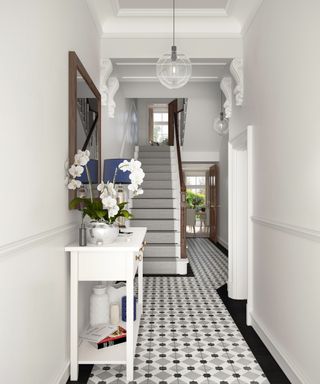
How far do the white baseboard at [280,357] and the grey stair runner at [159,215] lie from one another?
8.07 ft

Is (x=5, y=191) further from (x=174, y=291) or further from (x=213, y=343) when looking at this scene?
(x=174, y=291)

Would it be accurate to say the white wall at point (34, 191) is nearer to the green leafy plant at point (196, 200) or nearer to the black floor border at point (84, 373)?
the black floor border at point (84, 373)

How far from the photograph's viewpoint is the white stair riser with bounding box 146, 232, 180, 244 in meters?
6.12

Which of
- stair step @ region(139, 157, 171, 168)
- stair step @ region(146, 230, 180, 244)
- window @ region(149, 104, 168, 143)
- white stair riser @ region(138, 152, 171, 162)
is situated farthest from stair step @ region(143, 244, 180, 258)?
window @ region(149, 104, 168, 143)

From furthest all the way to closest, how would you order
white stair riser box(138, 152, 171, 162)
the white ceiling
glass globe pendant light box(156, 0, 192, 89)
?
1. white stair riser box(138, 152, 171, 162)
2. the white ceiling
3. glass globe pendant light box(156, 0, 192, 89)

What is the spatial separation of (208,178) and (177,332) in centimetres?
837

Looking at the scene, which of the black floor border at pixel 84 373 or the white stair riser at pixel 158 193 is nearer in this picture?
the black floor border at pixel 84 373

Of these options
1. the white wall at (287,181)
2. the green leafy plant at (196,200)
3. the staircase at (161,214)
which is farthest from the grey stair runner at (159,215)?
the green leafy plant at (196,200)

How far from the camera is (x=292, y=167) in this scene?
2.48 metres

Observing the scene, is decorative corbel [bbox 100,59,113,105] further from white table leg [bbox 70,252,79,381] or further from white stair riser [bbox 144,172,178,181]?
white stair riser [bbox 144,172,178,181]

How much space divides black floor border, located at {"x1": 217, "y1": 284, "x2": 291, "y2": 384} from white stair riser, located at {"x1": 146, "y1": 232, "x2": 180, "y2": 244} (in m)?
1.61

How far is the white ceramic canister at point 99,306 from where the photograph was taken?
9.62ft

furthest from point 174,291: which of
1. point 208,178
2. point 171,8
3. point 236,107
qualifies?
point 208,178

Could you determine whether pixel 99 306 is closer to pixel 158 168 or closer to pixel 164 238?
pixel 164 238
